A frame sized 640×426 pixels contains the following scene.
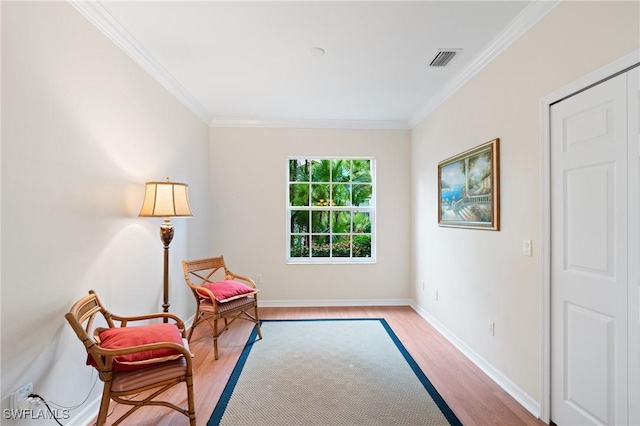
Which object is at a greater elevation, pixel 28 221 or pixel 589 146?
pixel 589 146

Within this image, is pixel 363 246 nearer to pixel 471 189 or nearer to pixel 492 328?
pixel 471 189

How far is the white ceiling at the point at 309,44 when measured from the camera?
6.56ft

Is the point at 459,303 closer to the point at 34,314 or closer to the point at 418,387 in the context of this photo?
the point at 418,387

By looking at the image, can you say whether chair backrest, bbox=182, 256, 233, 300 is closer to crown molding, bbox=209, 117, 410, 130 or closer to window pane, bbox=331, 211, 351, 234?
window pane, bbox=331, 211, 351, 234

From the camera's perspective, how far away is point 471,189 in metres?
2.79

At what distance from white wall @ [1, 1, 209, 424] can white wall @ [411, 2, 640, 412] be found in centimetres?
291

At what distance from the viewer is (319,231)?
4516 millimetres

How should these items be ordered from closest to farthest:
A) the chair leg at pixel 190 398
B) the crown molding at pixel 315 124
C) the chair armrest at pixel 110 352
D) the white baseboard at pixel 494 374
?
the chair armrest at pixel 110 352 < the chair leg at pixel 190 398 < the white baseboard at pixel 494 374 < the crown molding at pixel 315 124

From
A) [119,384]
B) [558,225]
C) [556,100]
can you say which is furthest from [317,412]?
[556,100]

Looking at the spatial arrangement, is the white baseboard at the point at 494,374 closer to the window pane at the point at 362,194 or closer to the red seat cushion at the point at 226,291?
the window pane at the point at 362,194

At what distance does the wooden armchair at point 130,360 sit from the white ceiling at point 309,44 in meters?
1.93

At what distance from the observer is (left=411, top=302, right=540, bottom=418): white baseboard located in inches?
80.1

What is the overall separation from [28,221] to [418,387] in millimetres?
2717

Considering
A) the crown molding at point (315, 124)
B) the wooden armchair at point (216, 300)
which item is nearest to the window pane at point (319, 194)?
the crown molding at point (315, 124)
